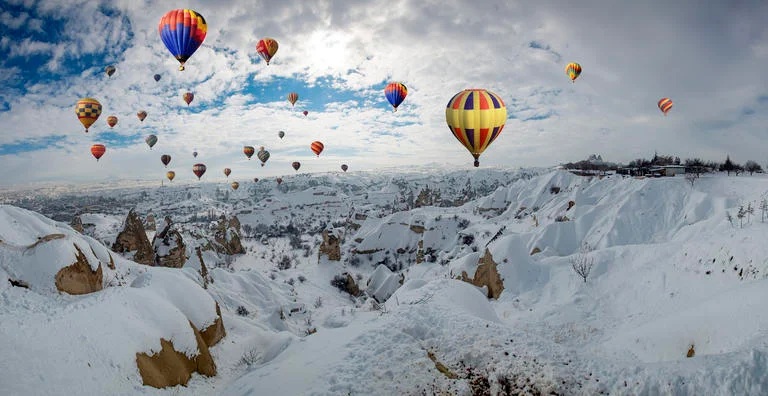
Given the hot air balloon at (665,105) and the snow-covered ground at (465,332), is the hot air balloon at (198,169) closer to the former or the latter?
the snow-covered ground at (465,332)

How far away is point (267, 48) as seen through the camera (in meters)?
33.8

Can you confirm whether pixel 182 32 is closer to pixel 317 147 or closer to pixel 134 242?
pixel 134 242

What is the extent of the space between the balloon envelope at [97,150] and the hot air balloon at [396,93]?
41488mm

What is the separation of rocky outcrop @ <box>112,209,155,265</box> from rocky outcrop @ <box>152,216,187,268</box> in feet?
2.34

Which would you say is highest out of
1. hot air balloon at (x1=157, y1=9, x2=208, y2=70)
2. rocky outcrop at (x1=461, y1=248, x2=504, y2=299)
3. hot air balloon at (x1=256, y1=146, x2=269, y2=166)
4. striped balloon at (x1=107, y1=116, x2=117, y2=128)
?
hot air balloon at (x1=157, y1=9, x2=208, y2=70)

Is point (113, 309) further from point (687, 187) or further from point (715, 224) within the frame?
point (687, 187)

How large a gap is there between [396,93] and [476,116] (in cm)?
1316

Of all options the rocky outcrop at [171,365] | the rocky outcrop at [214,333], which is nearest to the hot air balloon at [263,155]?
the rocky outcrop at [214,333]

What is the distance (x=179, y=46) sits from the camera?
914 inches

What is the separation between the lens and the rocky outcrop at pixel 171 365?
8969 millimetres

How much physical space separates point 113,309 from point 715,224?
38.2 m

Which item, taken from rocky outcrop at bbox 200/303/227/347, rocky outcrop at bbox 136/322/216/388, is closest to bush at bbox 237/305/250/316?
rocky outcrop at bbox 200/303/227/347

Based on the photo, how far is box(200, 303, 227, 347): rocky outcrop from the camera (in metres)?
13.0

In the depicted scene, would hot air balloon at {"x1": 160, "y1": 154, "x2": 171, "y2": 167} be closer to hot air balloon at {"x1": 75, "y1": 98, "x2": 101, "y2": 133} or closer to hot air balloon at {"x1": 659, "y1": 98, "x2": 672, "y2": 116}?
hot air balloon at {"x1": 75, "y1": 98, "x2": 101, "y2": 133}
